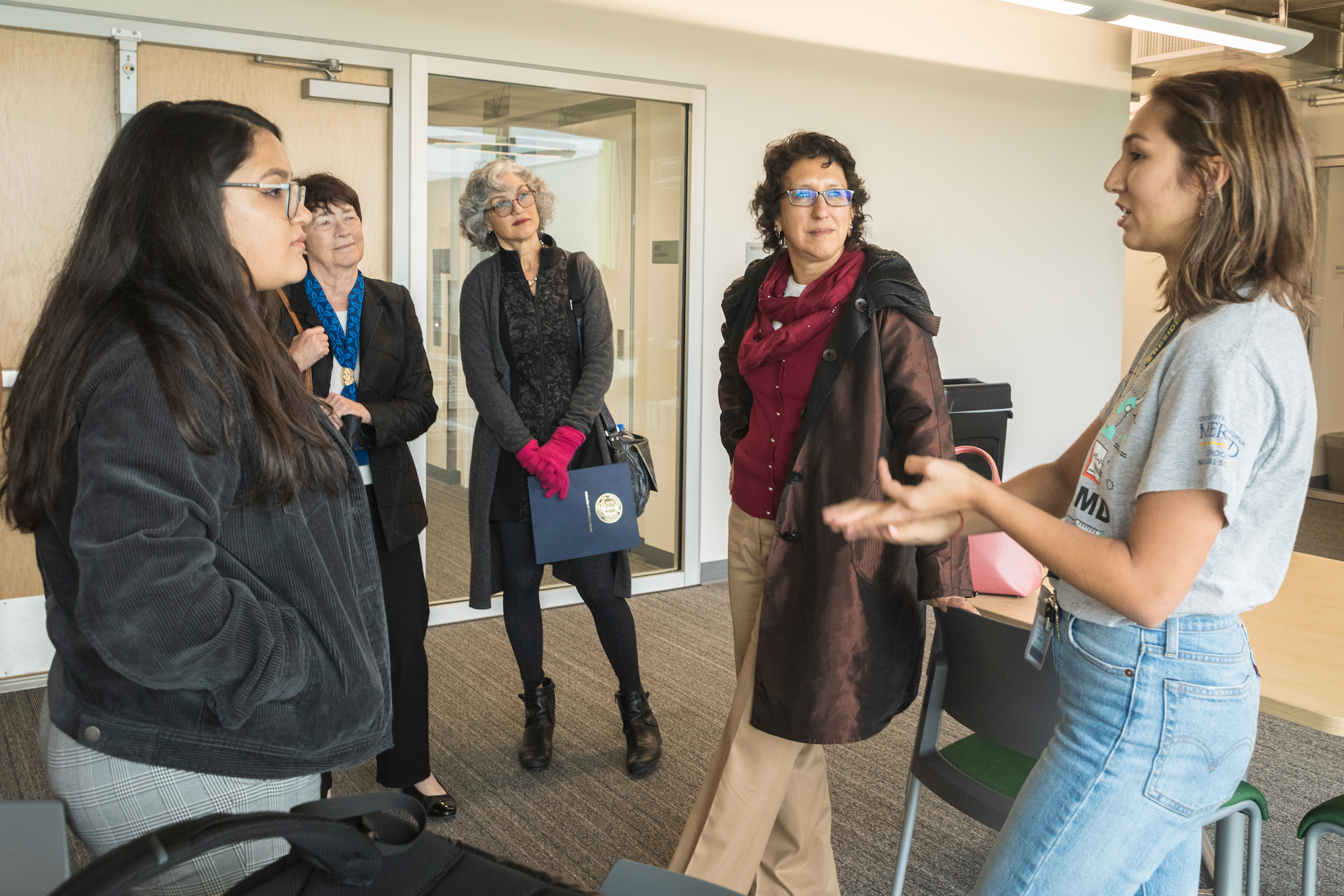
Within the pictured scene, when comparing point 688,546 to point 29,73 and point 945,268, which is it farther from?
point 29,73

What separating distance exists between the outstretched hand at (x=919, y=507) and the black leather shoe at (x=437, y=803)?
6.27ft

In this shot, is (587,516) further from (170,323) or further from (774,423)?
(170,323)

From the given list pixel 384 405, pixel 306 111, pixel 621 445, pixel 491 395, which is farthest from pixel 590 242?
pixel 384 405

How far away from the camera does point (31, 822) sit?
1.20 meters

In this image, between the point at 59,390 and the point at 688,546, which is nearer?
the point at 59,390

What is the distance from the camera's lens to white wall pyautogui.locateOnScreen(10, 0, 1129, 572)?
4.44 metres

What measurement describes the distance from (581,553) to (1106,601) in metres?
2.10

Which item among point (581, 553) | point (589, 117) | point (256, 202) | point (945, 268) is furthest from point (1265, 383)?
point (945, 268)

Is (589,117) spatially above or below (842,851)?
above

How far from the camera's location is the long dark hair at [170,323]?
115 cm

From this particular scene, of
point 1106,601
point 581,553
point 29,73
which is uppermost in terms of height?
point 29,73

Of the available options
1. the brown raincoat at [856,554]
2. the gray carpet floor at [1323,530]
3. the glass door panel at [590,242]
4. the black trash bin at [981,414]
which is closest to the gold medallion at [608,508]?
the brown raincoat at [856,554]

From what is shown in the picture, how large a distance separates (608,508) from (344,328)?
95cm

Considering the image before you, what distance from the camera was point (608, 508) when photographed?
3160 millimetres
